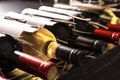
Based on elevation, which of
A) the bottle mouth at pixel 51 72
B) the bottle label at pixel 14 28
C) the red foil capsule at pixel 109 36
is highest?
the bottle label at pixel 14 28

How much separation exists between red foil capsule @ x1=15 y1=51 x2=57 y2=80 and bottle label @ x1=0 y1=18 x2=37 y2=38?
88mm

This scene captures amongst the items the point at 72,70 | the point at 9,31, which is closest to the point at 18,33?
the point at 9,31

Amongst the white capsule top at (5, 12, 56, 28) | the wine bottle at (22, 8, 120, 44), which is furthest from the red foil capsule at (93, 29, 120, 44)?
the white capsule top at (5, 12, 56, 28)

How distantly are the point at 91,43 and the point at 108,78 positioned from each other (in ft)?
0.30

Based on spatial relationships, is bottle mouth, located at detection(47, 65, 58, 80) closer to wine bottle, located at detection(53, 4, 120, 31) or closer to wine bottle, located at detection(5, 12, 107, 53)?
wine bottle, located at detection(5, 12, 107, 53)

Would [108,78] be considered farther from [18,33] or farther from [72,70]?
[18,33]

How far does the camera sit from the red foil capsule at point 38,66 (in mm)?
346

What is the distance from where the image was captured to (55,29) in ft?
1.67

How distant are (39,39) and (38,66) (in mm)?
122

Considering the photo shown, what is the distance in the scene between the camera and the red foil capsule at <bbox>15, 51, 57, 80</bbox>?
346 mm

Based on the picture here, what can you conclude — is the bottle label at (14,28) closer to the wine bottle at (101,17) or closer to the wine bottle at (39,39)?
the wine bottle at (39,39)

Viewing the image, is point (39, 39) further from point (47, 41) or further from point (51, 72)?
point (51, 72)

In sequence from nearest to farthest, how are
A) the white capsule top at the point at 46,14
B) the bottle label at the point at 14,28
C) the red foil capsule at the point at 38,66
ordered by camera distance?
the red foil capsule at the point at 38,66, the bottle label at the point at 14,28, the white capsule top at the point at 46,14

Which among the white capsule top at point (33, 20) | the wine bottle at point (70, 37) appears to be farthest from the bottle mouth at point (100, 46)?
the white capsule top at point (33, 20)
